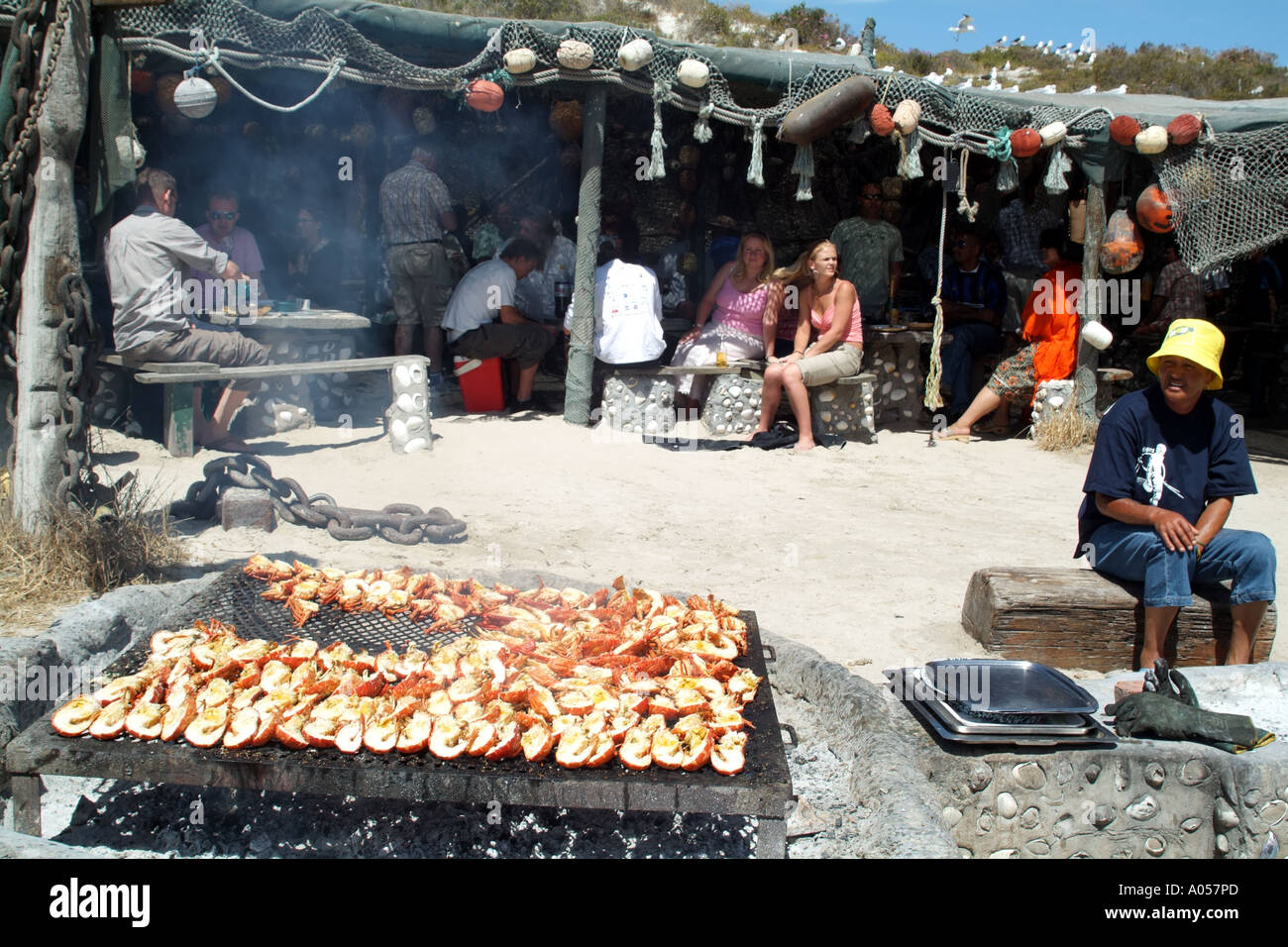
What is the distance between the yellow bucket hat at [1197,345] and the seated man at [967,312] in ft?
21.4

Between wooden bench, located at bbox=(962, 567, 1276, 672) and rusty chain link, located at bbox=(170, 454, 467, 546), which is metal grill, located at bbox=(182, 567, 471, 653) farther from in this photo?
wooden bench, located at bbox=(962, 567, 1276, 672)

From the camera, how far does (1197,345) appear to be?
4.39 metres

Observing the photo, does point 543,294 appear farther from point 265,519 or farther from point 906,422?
point 265,519

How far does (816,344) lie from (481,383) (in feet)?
10.8

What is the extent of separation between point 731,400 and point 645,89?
2.92 meters

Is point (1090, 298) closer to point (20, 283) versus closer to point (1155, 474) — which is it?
point (1155, 474)

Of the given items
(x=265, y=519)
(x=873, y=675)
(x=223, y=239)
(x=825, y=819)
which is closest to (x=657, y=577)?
(x=873, y=675)

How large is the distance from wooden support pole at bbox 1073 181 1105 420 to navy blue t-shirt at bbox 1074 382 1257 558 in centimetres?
567

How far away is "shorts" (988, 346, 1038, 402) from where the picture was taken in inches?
402

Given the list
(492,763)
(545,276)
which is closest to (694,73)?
(545,276)

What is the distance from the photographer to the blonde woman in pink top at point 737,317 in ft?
31.6

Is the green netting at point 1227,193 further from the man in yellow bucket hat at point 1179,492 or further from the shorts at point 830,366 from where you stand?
the man in yellow bucket hat at point 1179,492

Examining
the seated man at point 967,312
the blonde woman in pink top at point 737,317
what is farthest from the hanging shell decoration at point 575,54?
the seated man at point 967,312

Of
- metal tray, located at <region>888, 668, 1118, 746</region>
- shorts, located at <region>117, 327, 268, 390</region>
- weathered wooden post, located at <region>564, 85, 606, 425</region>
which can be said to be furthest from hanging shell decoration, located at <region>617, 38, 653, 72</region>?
metal tray, located at <region>888, 668, 1118, 746</region>
